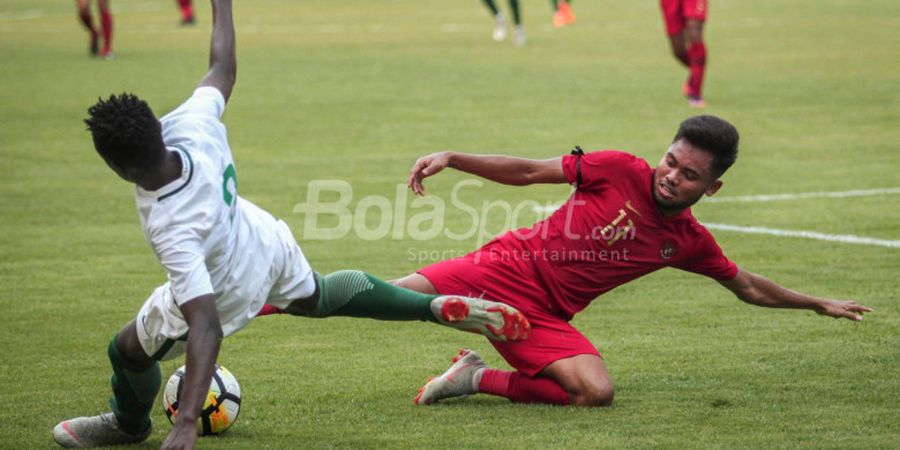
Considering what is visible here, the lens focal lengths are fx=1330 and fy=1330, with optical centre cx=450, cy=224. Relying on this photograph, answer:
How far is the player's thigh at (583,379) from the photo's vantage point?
6.50m

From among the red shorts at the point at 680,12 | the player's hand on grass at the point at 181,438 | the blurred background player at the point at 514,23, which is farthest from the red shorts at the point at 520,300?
the blurred background player at the point at 514,23

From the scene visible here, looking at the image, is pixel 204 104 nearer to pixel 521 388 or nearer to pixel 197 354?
pixel 197 354

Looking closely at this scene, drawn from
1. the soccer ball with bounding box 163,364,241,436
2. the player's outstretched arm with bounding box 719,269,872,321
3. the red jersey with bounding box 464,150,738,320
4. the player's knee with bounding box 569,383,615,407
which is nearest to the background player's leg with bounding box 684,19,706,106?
the player's outstretched arm with bounding box 719,269,872,321

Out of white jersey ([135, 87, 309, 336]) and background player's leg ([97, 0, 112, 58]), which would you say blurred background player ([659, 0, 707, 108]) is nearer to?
background player's leg ([97, 0, 112, 58])

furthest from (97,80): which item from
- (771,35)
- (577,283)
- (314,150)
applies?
(577,283)

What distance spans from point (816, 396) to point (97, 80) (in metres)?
17.4

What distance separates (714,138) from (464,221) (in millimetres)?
5441

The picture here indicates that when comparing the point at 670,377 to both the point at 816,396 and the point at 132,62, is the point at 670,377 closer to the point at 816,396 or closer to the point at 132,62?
the point at 816,396

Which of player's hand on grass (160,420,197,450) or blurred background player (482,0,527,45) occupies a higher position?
player's hand on grass (160,420,197,450)

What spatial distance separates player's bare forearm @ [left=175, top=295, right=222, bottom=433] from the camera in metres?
4.98

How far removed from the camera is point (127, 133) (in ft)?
16.5

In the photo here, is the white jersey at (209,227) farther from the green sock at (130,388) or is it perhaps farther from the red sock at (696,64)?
the red sock at (696,64)

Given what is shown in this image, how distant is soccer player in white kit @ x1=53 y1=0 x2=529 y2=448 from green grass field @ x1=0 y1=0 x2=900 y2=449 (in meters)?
0.47

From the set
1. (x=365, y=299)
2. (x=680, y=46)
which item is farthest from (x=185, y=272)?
(x=680, y=46)
